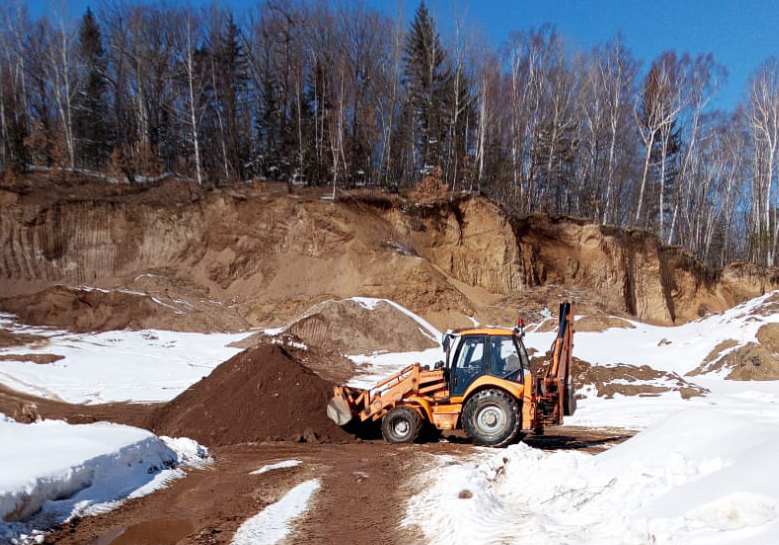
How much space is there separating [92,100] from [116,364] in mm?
29914

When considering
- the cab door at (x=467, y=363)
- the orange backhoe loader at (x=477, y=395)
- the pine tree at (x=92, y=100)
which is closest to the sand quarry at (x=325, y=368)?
the orange backhoe loader at (x=477, y=395)

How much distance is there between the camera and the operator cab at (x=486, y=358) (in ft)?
32.6

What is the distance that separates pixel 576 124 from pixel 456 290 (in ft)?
58.1

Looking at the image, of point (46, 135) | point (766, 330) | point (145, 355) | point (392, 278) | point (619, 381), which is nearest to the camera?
point (619, 381)

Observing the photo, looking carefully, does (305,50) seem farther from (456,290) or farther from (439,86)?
(456,290)

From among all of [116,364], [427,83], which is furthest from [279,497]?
[427,83]

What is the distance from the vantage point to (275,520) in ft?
18.9

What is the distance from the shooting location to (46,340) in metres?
23.6

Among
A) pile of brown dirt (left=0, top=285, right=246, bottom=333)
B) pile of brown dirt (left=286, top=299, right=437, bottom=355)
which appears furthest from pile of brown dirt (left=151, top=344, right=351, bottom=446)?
pile of brown dirt (left=0, top=285, right=246, bottom=333)

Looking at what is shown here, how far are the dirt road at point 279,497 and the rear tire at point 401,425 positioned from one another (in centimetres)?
31

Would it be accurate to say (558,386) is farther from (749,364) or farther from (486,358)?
(749,364)

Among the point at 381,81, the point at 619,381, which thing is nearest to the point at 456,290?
the point at 619,381

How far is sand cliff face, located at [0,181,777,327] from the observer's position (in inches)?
1190

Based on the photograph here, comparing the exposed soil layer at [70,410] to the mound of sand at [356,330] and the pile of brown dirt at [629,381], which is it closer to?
the mound of sand at [356,330]
